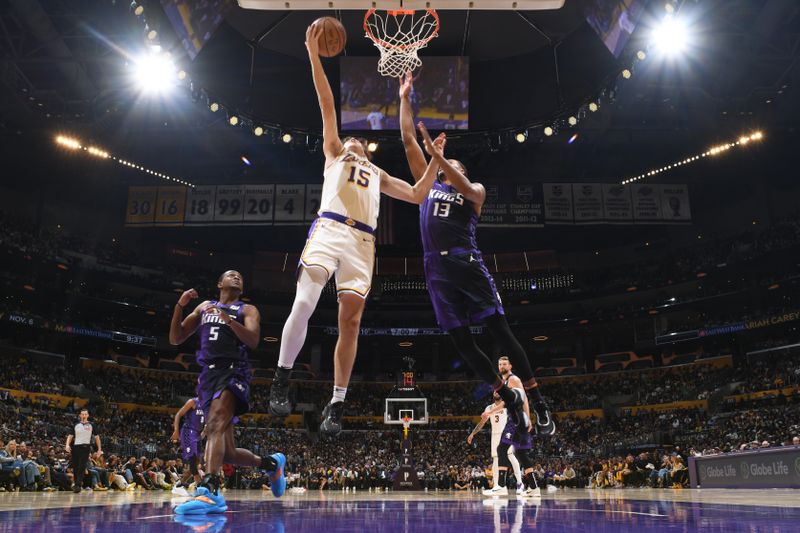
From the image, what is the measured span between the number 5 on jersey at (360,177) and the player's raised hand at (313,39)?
93 centimetres

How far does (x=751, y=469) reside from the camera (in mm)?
13516

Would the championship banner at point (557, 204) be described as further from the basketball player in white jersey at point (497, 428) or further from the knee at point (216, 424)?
the knee at point (216, 424)

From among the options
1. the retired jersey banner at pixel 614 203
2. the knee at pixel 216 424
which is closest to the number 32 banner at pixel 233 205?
the retired jersey banner at pixel 614 203

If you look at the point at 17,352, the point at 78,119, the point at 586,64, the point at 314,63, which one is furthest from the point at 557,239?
the point at 314,63

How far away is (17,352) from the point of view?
2864 centimetres

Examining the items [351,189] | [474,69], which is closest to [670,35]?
[474,69]

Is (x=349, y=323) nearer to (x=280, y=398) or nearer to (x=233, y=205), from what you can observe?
(x=280, y=398)

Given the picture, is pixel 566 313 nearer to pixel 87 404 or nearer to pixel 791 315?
pixel 791 315

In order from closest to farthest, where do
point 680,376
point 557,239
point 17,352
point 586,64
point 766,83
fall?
point 586,64, point 766,83, point 17,352, point 680,376, point 557,239

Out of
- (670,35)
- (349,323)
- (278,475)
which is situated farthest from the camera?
(670,35)

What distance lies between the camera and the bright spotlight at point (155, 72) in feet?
58.4

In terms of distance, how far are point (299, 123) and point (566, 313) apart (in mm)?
20411

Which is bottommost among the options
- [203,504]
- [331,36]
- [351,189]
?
[203,504]

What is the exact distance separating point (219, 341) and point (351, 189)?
1.81 m
